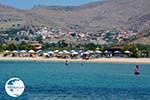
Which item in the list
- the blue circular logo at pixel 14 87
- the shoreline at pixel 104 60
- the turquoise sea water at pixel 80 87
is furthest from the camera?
the shoreline at pixel 104 60

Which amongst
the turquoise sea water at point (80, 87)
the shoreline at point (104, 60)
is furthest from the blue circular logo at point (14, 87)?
the shoreline at point (104, 60)

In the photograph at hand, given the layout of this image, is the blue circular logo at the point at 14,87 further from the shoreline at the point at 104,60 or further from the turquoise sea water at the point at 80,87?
the shoreline at the point at 104,60

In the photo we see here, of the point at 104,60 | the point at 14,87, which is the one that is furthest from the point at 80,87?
the point at 104,60

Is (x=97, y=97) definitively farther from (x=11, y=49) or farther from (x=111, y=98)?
(x=11, y=49)

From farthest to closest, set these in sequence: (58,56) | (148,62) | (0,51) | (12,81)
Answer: (0,51)
(58,56)
(148,62)
(12,81)

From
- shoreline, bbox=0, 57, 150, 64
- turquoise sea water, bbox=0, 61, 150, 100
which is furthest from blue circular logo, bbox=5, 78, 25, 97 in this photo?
shoreline, bbox=0, 57, 150, 64

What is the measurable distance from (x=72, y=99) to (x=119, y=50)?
13713 centimetres

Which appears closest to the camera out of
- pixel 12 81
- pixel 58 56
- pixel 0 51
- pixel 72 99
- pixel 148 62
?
pixel 12 81

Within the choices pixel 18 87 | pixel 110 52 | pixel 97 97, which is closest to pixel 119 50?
pixel 110 52

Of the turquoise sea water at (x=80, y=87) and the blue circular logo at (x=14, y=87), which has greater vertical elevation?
the blue circular logo at (x=14, y=87)

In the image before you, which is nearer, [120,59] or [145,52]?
[120,59]

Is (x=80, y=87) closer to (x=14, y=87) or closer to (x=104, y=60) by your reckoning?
(x=14, y=87)

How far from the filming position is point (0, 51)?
178500mm

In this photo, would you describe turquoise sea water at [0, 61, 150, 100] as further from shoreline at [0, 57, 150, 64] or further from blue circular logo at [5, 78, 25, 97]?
shoreline at [0, 57, 150, 64]
